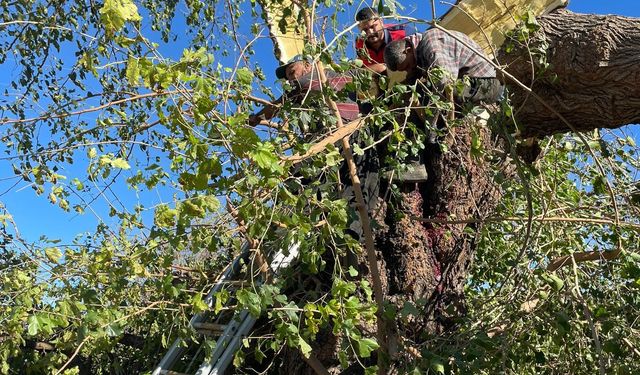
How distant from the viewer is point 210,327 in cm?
375

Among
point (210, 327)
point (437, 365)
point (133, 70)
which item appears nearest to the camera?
point (133, 70)

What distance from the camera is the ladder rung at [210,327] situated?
3.70 m

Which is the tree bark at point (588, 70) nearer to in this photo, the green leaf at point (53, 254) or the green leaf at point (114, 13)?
the green leaf at point (114, 13)

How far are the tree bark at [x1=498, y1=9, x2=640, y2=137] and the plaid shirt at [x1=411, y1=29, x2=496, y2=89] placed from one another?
21cm

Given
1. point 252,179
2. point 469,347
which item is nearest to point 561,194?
point 469,347

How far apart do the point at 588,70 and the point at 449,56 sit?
67 cm

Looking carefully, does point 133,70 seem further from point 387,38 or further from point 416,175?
point 387,38

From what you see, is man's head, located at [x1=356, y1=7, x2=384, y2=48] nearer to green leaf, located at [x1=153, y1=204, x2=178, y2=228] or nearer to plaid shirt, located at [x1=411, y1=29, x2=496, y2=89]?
plaid shirt, located at [x1=411, y1=29, x2=496, y2=89]

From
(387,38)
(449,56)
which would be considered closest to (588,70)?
(449,56)

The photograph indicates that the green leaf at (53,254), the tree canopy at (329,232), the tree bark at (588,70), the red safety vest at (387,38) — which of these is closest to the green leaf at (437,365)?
the tree canopy at (329,232)

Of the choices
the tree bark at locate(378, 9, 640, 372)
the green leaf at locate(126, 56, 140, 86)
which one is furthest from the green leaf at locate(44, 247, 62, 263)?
the tree bark at locate(378, 9, 640, 372)

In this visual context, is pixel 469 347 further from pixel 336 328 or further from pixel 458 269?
pixel 458 269

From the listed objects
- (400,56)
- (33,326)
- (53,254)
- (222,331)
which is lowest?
(33,326)

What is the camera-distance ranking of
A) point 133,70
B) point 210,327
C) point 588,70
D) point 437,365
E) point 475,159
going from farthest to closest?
point 210,327 → point 588,70 → point 475,159 → point 437,365 → point 133,70
